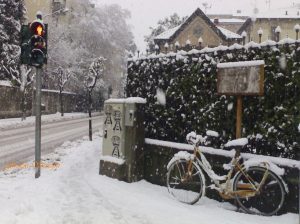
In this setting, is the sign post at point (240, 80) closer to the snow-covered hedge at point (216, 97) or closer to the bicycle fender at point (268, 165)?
the snow-covered hedge at point (216, 97)

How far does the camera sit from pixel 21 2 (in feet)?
110

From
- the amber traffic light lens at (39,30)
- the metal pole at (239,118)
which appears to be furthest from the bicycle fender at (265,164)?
the amber traffic light lens at (39,30)

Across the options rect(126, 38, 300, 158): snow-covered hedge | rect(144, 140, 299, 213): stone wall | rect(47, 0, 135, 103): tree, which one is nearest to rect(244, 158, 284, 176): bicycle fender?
rect(144, 140, 299, 213): stone wall

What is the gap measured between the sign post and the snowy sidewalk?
4.43 feet

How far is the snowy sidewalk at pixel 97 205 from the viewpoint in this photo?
5.45 meters

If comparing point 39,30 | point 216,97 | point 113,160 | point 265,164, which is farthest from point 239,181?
point 39,30

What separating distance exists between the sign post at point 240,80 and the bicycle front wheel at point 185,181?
959 mm

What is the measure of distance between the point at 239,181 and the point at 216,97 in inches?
58.6

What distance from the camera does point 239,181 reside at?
5.97 metres

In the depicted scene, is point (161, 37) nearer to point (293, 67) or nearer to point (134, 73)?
point (134, 73)

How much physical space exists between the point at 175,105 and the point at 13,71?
88.5 ft

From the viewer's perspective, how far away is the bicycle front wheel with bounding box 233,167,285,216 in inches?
220

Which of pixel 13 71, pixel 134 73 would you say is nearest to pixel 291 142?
pixel 134 73

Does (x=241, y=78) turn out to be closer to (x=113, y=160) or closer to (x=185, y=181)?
(x=185, y=181)
